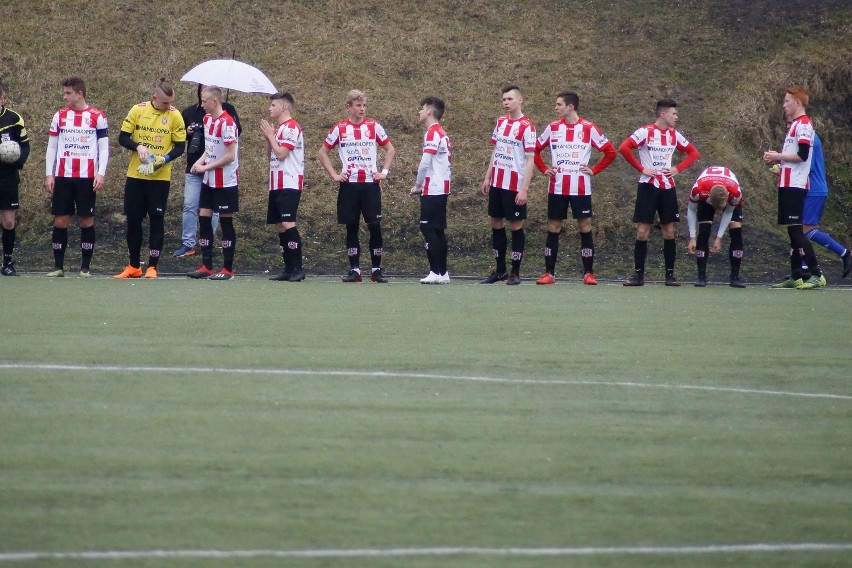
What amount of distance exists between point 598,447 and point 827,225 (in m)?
18.6

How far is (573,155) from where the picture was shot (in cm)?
1667

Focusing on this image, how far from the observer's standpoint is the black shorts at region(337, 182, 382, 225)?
54.2 feet

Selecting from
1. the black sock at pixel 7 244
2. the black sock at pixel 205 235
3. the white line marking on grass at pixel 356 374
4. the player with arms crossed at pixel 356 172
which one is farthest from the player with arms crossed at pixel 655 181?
the white line marking on grass at pixel 356 374

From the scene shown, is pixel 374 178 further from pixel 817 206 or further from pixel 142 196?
pixel 817 206

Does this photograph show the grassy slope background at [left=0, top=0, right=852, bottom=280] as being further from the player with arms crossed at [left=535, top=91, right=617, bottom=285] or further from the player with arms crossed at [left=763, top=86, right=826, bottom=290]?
the player with arms crossed at [left=763, top=86, right=826, bottom=290]

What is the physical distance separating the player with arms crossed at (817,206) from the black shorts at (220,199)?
6774mm

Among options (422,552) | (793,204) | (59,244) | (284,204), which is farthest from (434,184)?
(422,552)

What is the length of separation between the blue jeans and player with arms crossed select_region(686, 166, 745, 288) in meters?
6.26

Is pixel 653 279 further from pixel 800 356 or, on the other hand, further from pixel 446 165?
pixel 800 356

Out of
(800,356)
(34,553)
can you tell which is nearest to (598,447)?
(34,553)

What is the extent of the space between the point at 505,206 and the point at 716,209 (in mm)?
2522

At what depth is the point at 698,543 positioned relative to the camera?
4.57 meters

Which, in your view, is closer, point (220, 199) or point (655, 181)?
point (220, 199)

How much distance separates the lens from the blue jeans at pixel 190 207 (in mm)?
17797
